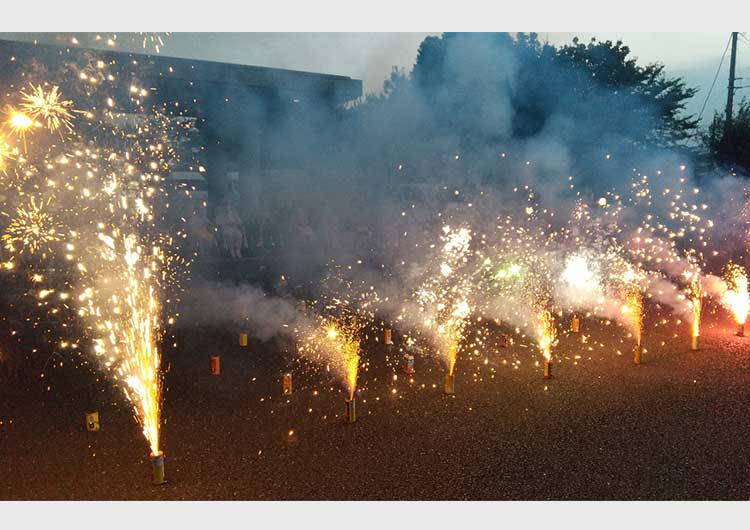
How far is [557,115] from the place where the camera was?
15.1 m

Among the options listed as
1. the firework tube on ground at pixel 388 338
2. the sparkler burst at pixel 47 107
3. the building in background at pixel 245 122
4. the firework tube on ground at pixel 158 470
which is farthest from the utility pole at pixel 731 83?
the firework tube on ground at pixel 158 470

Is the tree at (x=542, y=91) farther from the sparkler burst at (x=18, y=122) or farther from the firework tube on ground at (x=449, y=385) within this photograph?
the sparkler burst at (x=18, y=122)

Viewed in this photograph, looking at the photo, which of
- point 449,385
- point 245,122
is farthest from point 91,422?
point 245,122

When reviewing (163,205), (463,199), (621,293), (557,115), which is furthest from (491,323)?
(557,115)

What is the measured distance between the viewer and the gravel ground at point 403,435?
179 inches

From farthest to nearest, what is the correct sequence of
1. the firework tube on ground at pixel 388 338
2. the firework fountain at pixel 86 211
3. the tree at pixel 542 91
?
1. the tree at pixel 542 91
2. the firework tube on ground at pixel 388 338
3. the firework fountain at pixel 86 211

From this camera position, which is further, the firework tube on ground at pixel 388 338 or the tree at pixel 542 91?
the tree at pixel 542 91

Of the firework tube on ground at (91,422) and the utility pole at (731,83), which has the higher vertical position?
the utility pole at (731,83)

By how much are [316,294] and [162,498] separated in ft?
21.1

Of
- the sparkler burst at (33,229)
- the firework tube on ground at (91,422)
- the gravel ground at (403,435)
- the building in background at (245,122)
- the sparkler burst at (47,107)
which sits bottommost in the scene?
the gravel ground at (403,435)

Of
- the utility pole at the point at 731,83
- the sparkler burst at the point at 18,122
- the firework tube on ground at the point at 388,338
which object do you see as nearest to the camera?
the sparkler burst at the point at 18,122

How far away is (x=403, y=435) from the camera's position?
5445mm

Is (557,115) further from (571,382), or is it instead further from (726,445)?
(726,445)

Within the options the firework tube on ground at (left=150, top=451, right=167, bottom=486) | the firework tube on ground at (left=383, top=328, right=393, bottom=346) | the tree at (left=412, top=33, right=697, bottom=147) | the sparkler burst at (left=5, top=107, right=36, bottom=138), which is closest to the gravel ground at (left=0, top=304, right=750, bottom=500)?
the firework tube on ground at (left=150, top=451, right=167, bottom=486)
